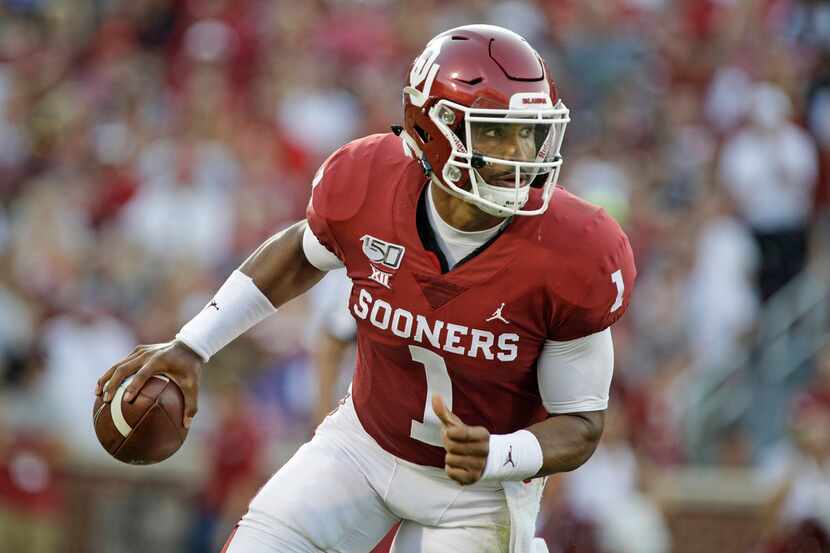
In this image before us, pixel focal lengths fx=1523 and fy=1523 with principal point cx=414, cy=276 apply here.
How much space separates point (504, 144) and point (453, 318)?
0.45 meters

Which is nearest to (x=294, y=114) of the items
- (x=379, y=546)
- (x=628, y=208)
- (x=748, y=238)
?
(x=628, y=208)

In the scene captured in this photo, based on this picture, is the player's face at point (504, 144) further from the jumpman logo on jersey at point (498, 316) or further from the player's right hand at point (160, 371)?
the player's right hand at point (160, 371)

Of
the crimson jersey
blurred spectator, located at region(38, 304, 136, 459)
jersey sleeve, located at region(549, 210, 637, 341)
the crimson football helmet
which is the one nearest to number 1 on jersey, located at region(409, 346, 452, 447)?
the crimson jersey

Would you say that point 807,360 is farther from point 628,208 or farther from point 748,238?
point 628,208

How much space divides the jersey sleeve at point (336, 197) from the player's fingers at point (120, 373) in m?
0.58

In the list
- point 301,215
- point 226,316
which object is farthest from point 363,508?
point 301,215

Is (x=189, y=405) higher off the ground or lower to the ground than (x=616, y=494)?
higher

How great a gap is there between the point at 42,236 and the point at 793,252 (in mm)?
4498

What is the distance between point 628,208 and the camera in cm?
912

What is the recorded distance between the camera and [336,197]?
397cm

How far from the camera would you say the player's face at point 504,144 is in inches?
149

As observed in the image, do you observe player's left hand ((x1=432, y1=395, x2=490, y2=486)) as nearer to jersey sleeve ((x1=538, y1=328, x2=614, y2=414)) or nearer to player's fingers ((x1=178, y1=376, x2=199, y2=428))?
jersey sleeve ((x1=538, y1=328, x2=614, y2=414))

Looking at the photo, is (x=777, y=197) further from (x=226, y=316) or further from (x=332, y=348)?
(x=226, y=316)

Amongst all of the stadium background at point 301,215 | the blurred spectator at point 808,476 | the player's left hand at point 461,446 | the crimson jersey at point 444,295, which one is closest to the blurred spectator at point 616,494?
the stadium background at point 301,215
